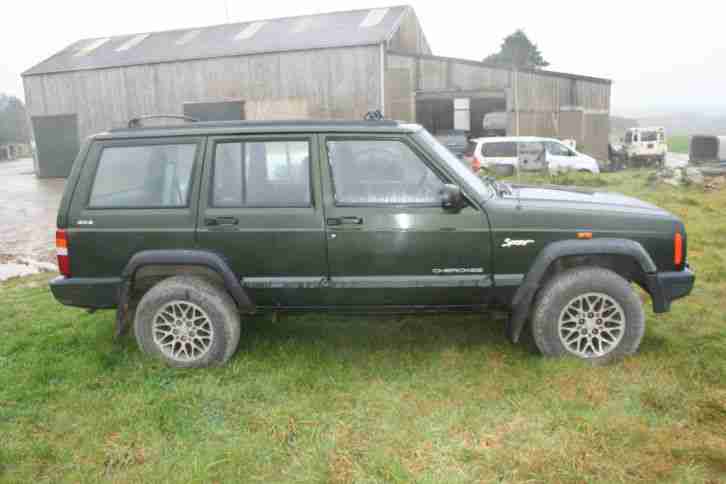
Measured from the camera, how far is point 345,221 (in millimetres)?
4168

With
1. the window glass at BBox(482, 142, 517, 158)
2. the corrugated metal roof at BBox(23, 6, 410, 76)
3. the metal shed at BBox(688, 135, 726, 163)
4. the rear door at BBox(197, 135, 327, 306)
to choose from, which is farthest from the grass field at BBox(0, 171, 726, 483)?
the metal shed at BBox(688, 135, 726, 163)

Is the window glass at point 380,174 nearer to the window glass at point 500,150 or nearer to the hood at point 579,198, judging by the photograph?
the hood at point 579,198

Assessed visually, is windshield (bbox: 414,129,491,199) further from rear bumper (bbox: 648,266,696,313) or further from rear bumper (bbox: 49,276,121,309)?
rear bumper (bbox: 49,276,121,309)

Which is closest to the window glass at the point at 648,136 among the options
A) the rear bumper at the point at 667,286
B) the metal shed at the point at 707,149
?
the metal shed at the point at 707,149

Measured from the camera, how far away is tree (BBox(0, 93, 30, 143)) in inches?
2000

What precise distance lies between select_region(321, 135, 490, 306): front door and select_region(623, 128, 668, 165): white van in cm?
Answer: 2453

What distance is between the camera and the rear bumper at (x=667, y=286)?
421 cm

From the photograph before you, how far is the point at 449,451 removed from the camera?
10.7 ft

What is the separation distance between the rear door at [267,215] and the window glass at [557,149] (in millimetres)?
14877

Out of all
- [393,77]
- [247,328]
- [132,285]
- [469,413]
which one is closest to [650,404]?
[469,413]

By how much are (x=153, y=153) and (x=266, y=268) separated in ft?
4.12

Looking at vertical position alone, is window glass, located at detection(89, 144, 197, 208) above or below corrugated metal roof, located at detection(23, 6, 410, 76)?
below

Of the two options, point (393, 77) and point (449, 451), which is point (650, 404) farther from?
point (393, 77)

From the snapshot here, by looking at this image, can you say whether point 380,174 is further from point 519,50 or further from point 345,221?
point 519,50
